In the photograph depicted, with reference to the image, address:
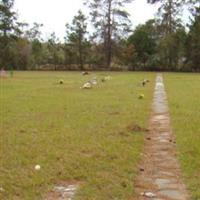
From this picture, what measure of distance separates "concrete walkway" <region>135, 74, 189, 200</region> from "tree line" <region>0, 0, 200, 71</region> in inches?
1550

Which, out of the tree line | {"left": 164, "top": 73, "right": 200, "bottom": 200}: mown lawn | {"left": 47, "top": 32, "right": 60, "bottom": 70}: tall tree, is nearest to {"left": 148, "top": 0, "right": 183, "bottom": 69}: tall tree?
the tree line

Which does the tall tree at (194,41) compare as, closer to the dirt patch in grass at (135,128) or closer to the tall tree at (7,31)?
the tall tree at (7,31)

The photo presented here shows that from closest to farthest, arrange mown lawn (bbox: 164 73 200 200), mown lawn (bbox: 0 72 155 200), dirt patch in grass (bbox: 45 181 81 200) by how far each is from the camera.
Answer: dirt patch in grass (bbox: 45 181 81 200) → mown lawn (bbox: 0 72 155 200) → mown lawn (bbox: 164 73 200 200)

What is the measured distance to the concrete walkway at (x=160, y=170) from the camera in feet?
17.0

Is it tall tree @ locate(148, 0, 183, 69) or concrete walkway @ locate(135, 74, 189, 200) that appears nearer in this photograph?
concrete walkway @ locate(135, 74, 189, 200)

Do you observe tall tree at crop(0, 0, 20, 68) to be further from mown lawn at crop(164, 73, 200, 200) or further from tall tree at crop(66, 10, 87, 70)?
mown lawn at crop(164, 73, 200, 200)

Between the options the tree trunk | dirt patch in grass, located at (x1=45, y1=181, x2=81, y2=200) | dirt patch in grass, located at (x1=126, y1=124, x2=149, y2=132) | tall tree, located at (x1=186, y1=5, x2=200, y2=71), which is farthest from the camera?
the tree trunk

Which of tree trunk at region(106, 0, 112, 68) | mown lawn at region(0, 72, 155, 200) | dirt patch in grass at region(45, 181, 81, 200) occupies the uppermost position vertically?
tree trunk at region(106, 0, 112, 68)

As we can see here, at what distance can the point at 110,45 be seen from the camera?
5134cm

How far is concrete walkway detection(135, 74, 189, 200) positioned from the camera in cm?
519

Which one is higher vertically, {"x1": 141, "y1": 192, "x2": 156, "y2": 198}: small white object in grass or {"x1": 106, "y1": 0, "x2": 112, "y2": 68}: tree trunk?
{"x1": 106, "y1": 0, "x2": 112, "y2": 68}: tree trunk

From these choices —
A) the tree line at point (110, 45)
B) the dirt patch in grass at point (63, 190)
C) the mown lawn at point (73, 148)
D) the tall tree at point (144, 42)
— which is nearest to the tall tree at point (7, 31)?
the tree line at point (110, 45)

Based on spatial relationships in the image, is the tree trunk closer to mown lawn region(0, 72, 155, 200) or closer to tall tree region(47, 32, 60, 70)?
tall tree region(47, 32, 60, 70)

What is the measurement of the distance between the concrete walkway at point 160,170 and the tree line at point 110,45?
3936cm
